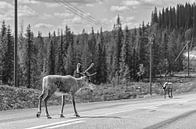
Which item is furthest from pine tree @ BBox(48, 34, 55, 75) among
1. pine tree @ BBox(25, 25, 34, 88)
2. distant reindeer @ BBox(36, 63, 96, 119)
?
distant reindeer @ BBox(36, 63, 96, 119)

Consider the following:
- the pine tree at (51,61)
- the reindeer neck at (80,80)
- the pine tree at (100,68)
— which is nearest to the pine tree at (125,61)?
the pine tree at (100,68)

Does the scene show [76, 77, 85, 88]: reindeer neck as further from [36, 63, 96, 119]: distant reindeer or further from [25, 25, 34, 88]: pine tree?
[25, 25, 34, 88]: pine tree

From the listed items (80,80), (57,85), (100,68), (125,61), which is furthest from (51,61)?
(57,85)

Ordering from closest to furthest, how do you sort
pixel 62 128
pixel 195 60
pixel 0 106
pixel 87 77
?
pixel 62 128
pixel 87 77
pixel 0 106
pixel 195 60

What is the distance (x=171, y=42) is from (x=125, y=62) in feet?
175

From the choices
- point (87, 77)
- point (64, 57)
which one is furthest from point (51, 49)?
point (87, 77)

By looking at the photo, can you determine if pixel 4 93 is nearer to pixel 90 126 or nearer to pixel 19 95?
pixel 19 95

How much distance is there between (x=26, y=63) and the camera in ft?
241

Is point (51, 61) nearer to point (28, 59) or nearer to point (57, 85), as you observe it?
point (28, 59)

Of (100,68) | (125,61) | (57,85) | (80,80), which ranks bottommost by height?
(57,85)

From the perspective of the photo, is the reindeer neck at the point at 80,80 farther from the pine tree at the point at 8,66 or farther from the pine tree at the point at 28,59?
the pine tree at the point at 28,59

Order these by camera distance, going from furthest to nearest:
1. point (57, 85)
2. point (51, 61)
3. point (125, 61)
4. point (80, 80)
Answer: point (125, 61) → point (51, 61) → point (80, 80) → point (57, 85)

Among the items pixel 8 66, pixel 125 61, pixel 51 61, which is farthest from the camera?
pixel 125 61

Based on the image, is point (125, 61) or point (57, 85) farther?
point (125, 61)
